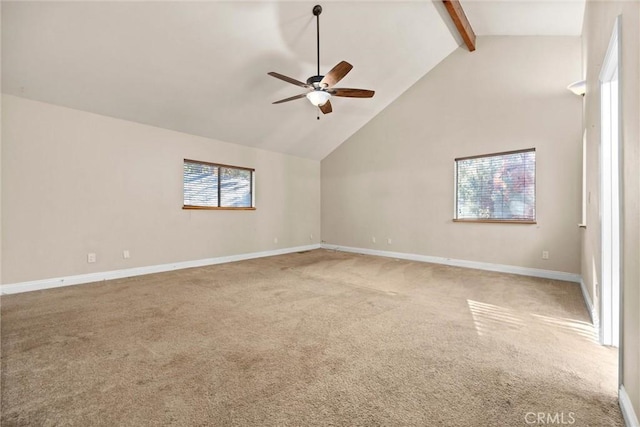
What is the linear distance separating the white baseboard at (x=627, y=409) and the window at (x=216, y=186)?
18.1ft

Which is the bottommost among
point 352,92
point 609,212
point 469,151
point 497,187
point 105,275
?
point 105,275

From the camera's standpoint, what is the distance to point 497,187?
477cm

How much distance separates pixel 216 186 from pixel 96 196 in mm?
1953

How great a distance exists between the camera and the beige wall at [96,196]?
11.4ft

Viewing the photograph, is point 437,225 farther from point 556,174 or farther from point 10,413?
→ point 10,413

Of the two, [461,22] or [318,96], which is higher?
[461,22]

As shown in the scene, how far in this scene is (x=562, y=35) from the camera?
13.4 ft

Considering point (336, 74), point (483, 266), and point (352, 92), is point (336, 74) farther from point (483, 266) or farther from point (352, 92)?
point (483, 266)

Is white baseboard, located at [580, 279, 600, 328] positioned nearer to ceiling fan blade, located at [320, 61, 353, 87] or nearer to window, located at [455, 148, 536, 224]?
window, located at [455, 148, 536, 224]

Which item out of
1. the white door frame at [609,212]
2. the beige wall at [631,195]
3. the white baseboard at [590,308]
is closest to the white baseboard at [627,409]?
the beige wall at [631,195]

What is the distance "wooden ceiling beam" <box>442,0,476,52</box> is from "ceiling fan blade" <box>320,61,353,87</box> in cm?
223

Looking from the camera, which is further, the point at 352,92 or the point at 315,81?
the point at 352,92

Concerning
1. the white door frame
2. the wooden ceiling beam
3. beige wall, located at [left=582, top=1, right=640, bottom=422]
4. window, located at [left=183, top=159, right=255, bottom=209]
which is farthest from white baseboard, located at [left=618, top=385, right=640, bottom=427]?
window, located at [left=183, top=159, right=255, bottom=209]

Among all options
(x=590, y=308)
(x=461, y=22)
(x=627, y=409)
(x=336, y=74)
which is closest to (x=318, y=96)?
(x=336, y=74)
